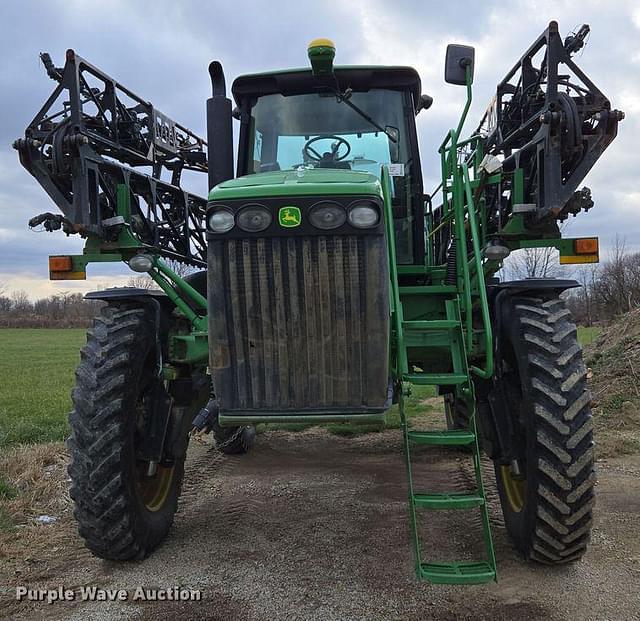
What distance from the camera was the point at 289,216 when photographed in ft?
10.5

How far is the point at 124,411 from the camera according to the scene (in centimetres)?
372

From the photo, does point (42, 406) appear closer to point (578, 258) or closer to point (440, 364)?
point (440, 364)

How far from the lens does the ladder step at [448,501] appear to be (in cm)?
319

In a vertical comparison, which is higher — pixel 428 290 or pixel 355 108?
pixel 355 108

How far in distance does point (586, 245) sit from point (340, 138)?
1876mm

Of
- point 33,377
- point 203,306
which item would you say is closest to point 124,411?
point 203,306

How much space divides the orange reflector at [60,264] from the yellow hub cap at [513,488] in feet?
10.8

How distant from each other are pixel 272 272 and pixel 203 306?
1.20m

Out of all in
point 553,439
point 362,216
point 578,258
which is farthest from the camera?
point 578,258

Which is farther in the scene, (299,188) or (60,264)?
(60,264)

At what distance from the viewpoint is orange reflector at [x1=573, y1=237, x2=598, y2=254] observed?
4.22 metres

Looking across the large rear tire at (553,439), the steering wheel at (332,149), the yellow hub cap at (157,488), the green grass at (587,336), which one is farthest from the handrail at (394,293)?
the green grass at (587,336)

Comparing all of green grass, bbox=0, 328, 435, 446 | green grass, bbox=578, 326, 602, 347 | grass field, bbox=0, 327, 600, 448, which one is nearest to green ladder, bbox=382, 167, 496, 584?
green grass, bbox=0, 328, 435, 446

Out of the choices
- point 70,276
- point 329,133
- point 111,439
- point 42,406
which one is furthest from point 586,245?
point 42,406
